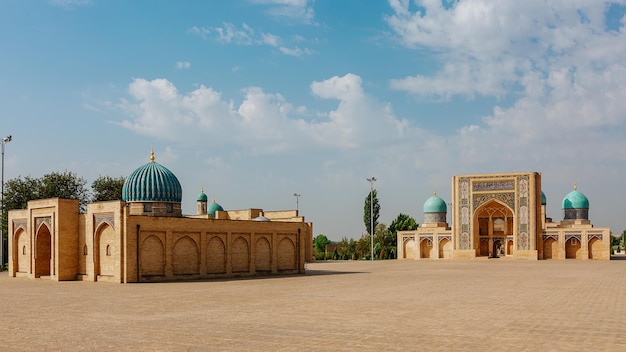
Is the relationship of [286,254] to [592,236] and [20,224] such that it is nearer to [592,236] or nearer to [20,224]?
[20,224]

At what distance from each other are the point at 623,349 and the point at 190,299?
12568 millimetres

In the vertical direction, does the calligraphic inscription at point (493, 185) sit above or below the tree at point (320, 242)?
above

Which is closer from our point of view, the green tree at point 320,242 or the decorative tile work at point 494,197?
the decorative tile work at point 494,197

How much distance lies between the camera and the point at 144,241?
91.8 feet

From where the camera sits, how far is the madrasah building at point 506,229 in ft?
174

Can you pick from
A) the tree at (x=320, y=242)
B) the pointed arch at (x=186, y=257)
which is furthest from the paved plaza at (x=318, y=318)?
Answer: the tree at (x=320, y=242)

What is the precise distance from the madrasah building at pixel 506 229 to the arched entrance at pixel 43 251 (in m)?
34.8

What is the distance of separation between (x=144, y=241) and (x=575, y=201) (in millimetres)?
46158

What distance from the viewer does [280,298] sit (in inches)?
770

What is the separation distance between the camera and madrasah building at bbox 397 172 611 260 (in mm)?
53188

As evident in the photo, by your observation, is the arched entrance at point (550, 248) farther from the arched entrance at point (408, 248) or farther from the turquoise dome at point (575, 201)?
the arched entrance at point (408, 248)

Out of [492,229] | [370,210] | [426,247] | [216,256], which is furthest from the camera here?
[370,210]

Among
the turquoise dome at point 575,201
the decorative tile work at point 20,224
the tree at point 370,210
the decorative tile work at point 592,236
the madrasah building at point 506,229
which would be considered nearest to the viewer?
the decorative tile work at point 20,224

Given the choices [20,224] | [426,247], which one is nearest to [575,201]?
[426,247]
